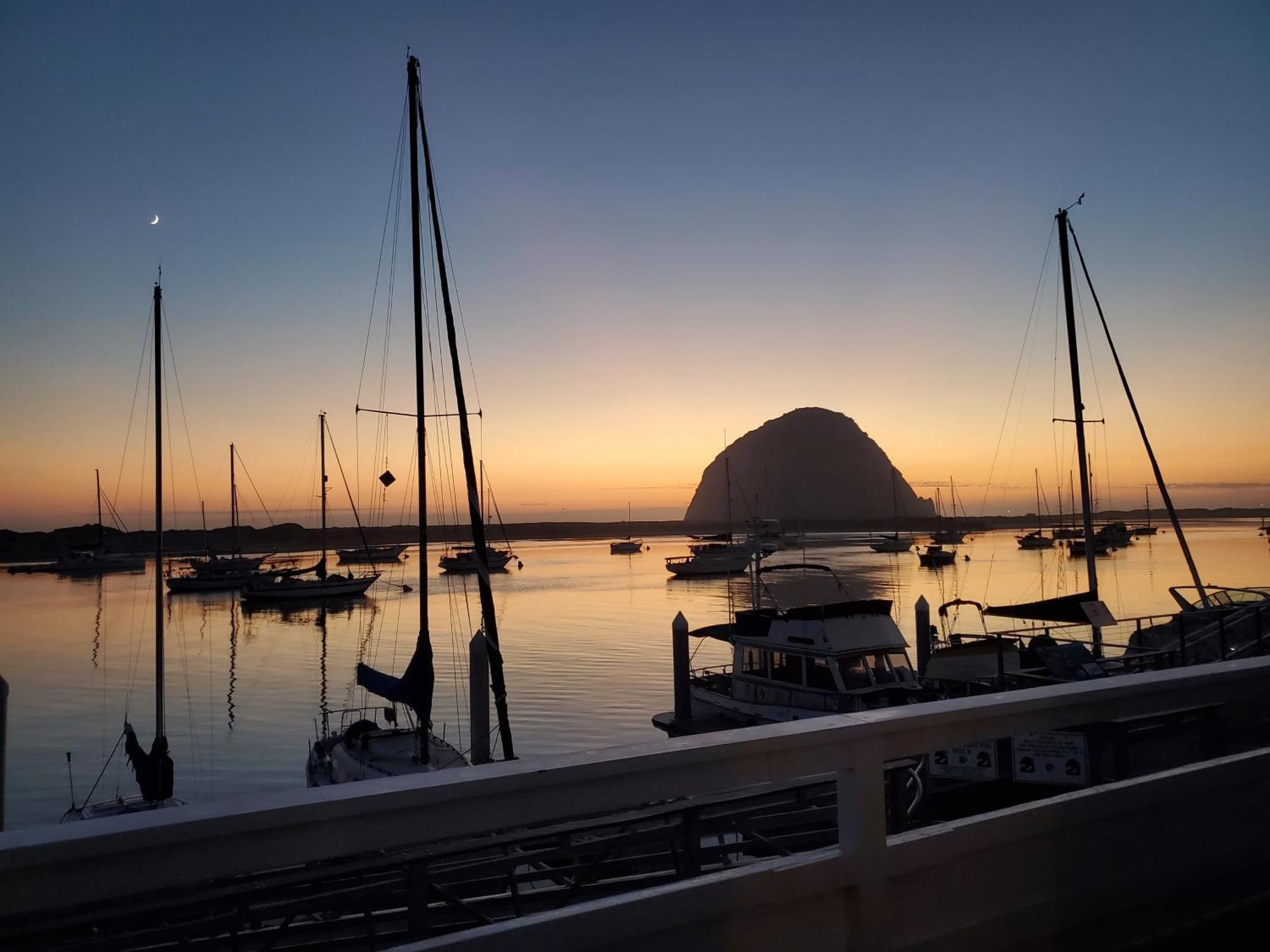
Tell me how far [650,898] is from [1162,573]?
9086cm

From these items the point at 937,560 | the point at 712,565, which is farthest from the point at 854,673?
the point at 937,560

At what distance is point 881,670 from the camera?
20141mm

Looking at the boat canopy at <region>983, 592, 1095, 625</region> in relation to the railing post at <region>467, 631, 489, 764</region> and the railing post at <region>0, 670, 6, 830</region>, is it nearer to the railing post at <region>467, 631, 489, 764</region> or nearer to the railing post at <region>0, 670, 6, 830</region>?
the railing post at <region>467, 631, 489, 764</region>

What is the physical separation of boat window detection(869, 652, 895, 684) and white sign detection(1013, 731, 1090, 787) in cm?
1344

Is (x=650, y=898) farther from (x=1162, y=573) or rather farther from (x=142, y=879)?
(x=1162, y=573)

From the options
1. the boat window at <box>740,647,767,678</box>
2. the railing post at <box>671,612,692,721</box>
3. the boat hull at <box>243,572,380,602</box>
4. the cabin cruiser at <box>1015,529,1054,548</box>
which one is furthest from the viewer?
the cabin cruiser at <box>1015,529,1054,548</box>

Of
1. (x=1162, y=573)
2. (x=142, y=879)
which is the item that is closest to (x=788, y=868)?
(x=142, y=879)

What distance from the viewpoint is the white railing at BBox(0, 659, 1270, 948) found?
2295mm

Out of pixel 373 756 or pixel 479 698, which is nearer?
pixel 373 756

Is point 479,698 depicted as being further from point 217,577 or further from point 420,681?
point 217,577

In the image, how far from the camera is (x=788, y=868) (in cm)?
327

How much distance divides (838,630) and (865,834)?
17.3 m

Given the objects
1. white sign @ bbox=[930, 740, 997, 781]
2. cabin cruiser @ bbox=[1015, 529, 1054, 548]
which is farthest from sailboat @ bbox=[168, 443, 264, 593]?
cabin cruiser @ bbox=[1015, 529, 1054, 548]

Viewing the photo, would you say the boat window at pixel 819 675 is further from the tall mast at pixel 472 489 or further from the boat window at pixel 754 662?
the tall mast at pixel 472 489
